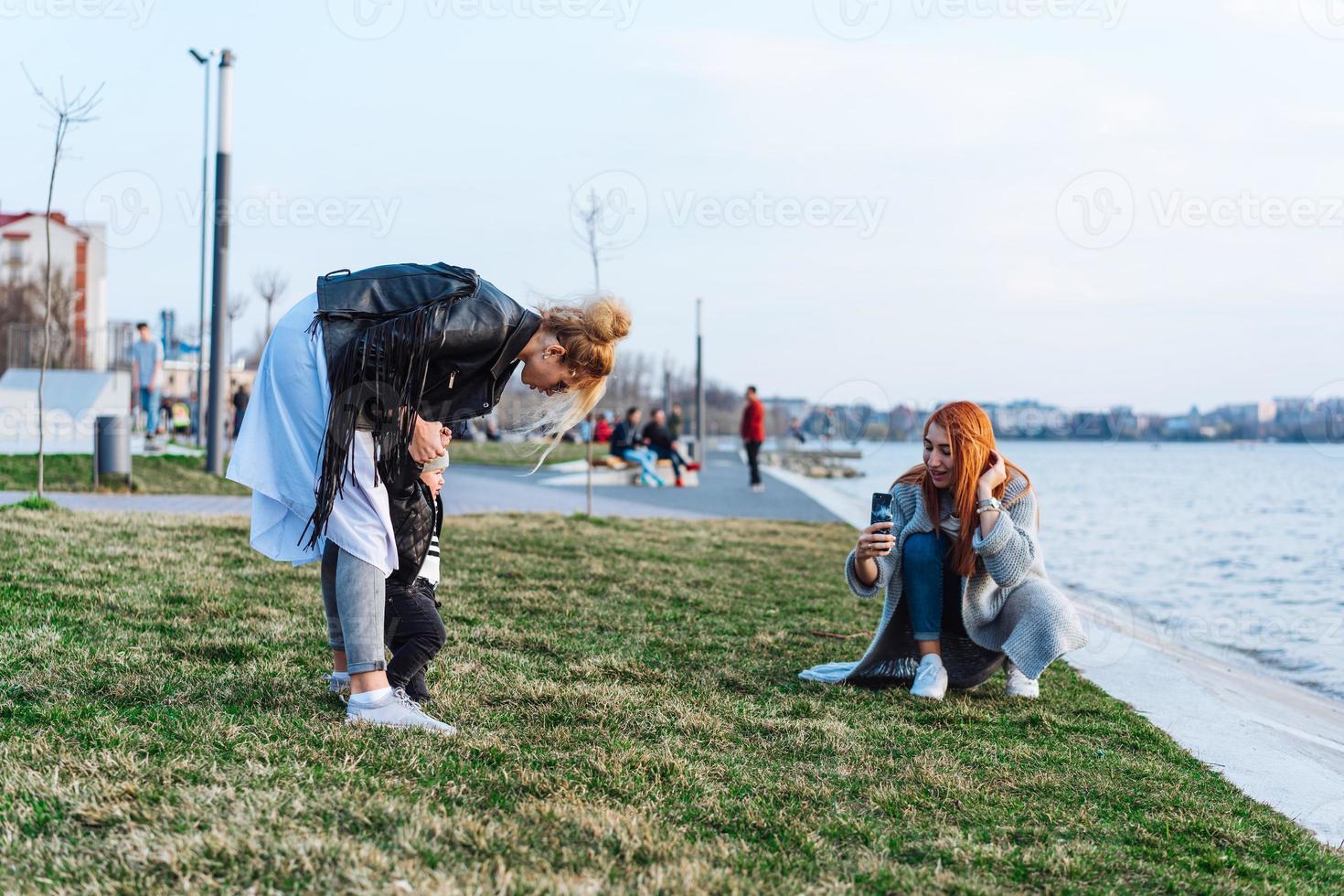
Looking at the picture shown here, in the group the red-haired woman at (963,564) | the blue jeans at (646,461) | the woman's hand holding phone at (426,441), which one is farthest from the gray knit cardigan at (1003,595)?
the blue jeans at (646,461)

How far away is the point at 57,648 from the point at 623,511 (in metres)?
9.67

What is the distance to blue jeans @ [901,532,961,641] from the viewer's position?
460 cm

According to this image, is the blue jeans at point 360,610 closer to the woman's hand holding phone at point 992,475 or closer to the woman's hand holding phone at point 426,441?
the woman's hand holding phone at point 426,441

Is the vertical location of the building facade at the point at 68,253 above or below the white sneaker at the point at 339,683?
above

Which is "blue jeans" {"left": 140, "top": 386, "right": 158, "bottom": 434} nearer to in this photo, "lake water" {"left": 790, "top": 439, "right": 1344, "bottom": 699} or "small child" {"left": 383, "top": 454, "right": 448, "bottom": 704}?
"lake water" {"left": 790, "top": 439, "right": 1344, "bottom": 699}

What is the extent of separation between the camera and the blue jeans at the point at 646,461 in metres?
19.9

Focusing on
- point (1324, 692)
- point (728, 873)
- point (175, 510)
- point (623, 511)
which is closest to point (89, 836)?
point (728, 873)

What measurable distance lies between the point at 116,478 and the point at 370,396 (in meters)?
11.1

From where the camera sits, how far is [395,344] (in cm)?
312

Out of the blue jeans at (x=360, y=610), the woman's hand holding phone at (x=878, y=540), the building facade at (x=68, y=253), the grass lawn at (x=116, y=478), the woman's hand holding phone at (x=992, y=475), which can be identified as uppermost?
the building facade at (x=68, y=253)

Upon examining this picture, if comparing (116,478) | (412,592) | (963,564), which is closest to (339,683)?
(412,592)

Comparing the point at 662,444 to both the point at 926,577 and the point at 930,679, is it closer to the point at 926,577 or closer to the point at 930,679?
the point at 926,577

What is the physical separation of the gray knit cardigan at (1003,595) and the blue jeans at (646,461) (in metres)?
15.1

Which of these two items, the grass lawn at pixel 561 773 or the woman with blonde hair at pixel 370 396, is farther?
the woman with blonde hair at pixel 370 396
